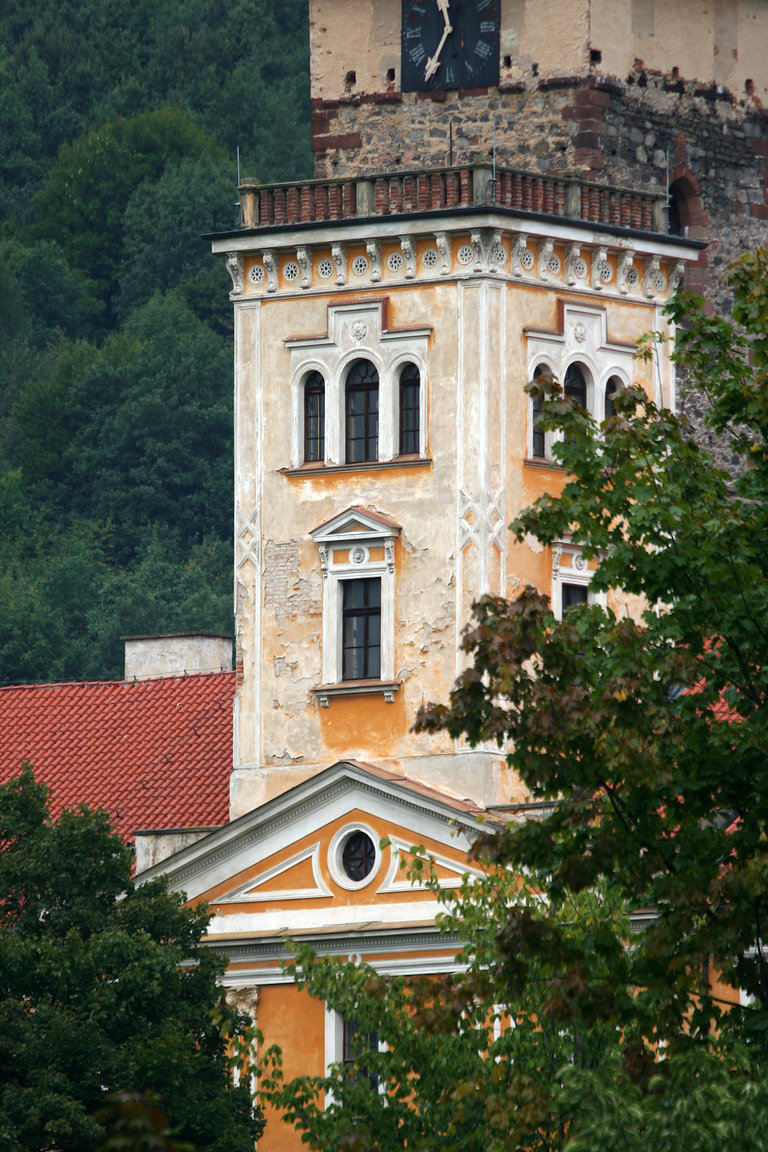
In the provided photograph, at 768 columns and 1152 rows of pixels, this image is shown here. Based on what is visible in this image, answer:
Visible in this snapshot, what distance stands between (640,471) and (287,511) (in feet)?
66.7

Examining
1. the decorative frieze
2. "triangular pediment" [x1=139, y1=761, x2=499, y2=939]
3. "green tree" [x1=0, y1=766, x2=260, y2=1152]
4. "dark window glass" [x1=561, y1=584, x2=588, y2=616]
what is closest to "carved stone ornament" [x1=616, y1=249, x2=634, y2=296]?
the decorative frieze

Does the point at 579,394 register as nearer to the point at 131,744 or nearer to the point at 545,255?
the point at 545,255

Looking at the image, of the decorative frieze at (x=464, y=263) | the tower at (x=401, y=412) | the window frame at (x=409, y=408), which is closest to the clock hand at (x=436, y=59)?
the tower at (x=401, y=412)

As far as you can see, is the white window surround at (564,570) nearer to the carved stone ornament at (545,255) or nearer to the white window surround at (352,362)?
the white window surround at (352,362)

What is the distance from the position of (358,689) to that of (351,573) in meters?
1.61

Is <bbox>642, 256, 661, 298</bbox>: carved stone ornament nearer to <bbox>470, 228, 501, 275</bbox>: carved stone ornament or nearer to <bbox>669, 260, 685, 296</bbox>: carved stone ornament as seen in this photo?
<bbox>669, 260, 685, 296</bbox>: carved stone ornament

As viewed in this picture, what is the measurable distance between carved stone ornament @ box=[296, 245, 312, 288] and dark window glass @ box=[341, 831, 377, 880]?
7.65 m

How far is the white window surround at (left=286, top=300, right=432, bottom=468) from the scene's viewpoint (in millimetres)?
50844

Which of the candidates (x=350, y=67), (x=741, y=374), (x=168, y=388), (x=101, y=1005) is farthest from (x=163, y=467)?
(x=741, y=374)

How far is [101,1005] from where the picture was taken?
4209 centimetres

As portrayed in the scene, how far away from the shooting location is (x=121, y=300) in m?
108

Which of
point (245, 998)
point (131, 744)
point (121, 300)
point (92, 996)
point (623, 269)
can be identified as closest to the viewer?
point (92, 996)

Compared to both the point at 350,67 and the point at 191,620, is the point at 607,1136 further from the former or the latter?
the point at 191,620

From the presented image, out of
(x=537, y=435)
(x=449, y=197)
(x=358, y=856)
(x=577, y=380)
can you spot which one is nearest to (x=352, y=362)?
(x=449, y=197)
